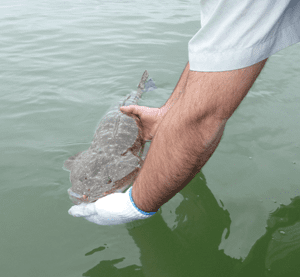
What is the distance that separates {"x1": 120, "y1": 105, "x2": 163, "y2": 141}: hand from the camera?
382cm

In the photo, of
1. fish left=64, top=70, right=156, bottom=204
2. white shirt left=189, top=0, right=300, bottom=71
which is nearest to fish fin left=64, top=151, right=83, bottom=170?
fish left=64, top=70, right=156, bottom=204

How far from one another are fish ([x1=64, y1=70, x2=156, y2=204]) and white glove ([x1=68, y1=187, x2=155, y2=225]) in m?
0.27

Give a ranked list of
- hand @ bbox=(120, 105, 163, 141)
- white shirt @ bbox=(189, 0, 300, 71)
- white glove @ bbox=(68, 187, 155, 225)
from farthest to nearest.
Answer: hand @ bbox=(120, 105, 163, 141), white glove @ bbox=(68, 187, 155, 225), white shirt @ bbox=(189, 0, 300, 71)

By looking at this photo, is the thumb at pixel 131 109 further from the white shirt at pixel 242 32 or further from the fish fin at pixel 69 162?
the white shirt at pixel 242 32

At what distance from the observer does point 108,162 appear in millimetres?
3205

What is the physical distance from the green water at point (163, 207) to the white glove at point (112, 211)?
0.74ft

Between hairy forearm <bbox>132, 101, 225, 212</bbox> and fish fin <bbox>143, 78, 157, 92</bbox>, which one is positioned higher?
hairy forearm <bbox>132, 101, 225, 212</bbox>

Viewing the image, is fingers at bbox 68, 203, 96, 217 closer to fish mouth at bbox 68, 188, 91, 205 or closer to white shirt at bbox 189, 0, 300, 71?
fish mouth at bbox 68, 188, 91, 205

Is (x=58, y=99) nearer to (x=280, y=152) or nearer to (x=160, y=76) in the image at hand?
(x=160, y=76)

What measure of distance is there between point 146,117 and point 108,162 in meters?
1.09

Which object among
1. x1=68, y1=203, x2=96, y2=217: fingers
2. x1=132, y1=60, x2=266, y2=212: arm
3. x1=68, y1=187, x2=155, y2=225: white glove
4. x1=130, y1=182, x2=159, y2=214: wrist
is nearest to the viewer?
x1=132, y1=60, x2=266, y2=212: arm

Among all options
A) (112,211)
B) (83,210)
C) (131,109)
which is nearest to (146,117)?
(131,109)

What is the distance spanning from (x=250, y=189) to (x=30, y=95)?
15.4ft

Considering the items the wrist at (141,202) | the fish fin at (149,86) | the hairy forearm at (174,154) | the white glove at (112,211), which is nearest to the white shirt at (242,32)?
the hairy forearm at (174,154)
